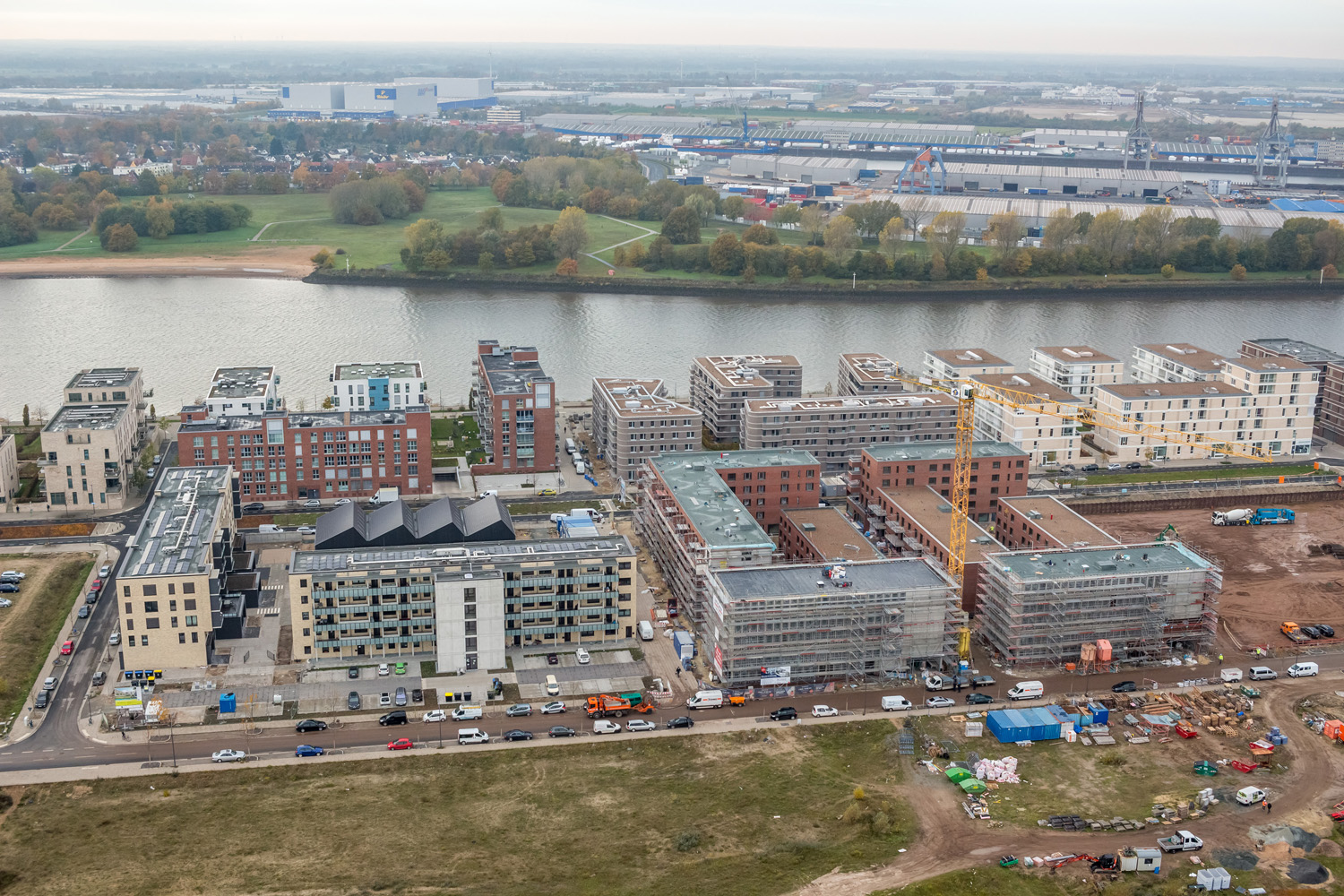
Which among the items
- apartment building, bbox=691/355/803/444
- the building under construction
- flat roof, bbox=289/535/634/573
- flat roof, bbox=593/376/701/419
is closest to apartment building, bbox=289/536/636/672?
flat roof, bbox=289/535/634/573

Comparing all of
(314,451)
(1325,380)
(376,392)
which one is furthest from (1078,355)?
(314,451)

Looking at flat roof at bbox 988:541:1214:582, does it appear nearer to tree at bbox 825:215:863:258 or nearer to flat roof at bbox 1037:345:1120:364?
flat roof at bbox 1037:345:1120:364

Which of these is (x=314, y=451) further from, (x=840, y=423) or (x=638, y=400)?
(x=840, y=423)

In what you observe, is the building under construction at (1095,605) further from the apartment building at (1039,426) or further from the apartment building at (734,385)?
the apartment building at (734,385)

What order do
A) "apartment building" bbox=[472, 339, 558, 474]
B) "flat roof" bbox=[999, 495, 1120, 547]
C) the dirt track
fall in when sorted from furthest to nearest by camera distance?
1. "apartment building" bbox=[472, 339, 558, 474]
2. "flat roof" bbox=[999, 495, 1120, 547]
3. the dirt track

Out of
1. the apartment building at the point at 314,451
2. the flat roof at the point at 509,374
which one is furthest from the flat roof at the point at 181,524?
the flat roof at the point at 509,374

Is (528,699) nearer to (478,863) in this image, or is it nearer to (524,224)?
(478,863)
